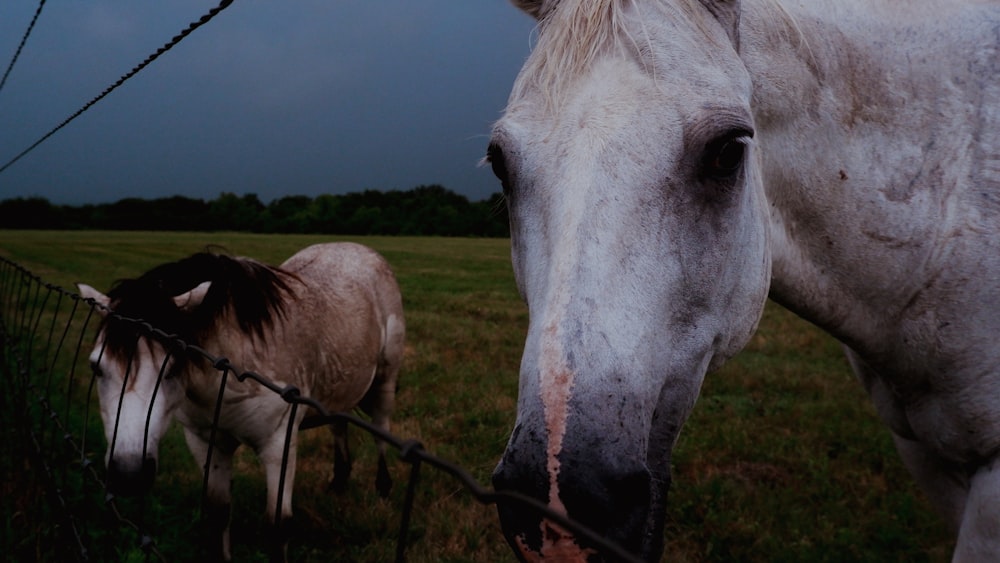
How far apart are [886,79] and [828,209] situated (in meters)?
0.47

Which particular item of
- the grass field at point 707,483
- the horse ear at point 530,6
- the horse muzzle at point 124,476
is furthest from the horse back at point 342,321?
the horse ear at point 530,6

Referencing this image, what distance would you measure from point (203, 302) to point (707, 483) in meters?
3.60

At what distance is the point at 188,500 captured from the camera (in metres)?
4.21

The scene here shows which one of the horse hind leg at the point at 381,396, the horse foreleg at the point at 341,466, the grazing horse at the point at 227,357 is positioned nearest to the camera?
the grazing horse at the point at 227,357

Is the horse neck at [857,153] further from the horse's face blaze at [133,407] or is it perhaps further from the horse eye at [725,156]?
the horse's face blaze at [133,407]

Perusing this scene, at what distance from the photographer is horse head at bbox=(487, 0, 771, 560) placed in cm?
111

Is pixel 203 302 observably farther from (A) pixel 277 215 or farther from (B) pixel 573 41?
(A) pixel 277 215

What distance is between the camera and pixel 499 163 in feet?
5.36

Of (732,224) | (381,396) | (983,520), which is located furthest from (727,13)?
(381,396)

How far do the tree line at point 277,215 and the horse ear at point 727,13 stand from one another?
60523mm

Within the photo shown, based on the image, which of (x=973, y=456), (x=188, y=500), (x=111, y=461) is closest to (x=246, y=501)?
(x=188, y=500)

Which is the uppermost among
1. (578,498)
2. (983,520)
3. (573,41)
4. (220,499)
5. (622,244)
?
(573,41)

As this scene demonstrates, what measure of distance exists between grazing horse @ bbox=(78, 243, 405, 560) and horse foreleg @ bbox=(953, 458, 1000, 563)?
233 centimetres

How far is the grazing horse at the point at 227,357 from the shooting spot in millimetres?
2986
